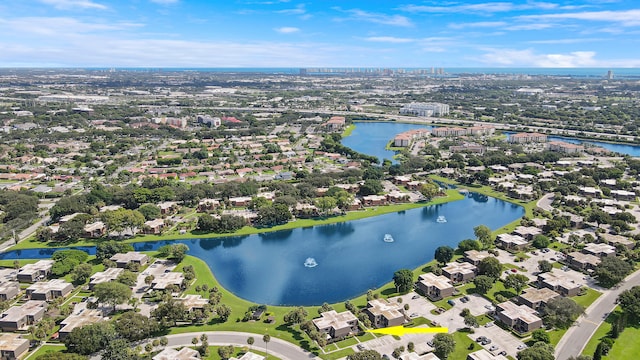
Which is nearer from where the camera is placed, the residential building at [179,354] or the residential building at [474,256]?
the residential building at [179,354]

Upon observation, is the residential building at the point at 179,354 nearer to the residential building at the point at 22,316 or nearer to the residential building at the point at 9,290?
the residential building at the point at 22,316

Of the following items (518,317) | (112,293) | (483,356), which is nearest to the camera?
(483,356)

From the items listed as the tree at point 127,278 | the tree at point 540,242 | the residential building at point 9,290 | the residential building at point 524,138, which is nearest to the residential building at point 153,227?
the tree at point 127,278

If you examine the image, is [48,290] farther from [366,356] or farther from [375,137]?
[375,137]

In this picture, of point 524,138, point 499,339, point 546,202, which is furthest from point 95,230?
point 524,138

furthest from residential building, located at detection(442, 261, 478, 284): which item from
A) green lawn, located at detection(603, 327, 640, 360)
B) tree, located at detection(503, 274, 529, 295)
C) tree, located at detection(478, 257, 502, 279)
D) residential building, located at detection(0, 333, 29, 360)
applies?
residential building, located at detection(0, 333, 29, 360)

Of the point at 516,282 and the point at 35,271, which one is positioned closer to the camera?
the point at 516,282

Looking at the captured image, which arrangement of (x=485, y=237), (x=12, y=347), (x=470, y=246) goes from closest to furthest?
(x=12, y=347), (x=470, y=246), (x=485, y=237)
